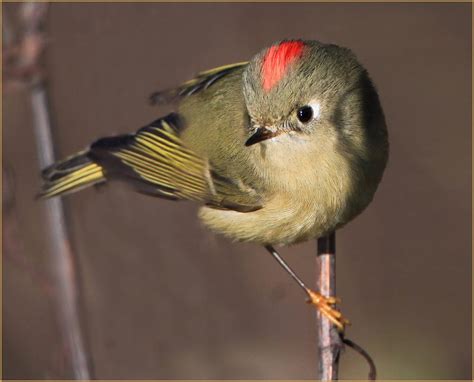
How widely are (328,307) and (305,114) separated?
641 millimetres

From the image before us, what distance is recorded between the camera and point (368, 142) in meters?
2.23

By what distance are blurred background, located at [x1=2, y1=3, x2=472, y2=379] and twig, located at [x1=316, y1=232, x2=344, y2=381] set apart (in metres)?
0.81

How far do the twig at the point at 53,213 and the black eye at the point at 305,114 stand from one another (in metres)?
0.60

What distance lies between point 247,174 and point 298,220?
0.74 feet

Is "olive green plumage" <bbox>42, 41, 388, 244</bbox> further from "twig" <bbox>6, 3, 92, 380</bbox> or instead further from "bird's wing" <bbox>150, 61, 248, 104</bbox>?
"twig" <bbox>6, 3, 92, 380</bbox>

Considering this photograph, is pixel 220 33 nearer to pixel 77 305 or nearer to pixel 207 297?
pixel 207 297

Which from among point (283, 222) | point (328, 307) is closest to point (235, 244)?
point (328, 307)

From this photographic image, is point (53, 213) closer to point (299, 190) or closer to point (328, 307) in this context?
point (299, 190)

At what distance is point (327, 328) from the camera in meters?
2.20

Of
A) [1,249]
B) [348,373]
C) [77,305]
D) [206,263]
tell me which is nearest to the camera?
[77,305]

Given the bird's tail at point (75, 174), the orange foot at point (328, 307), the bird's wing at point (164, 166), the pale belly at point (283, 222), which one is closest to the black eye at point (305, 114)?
the pale belly at point (283, 222)

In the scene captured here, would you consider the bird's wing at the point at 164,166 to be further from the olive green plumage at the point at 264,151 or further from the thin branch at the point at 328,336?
the thin branch at the point at 328,336

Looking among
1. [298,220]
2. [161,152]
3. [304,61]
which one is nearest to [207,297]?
[161,152]

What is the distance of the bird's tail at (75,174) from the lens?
251cm
